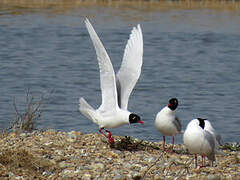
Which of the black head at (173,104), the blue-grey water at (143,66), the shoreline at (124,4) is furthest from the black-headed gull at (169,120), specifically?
the shoreline at (124,4)

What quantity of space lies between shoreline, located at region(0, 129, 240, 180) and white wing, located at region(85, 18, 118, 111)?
0.59 metres

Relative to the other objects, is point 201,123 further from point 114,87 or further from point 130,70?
point 130,70

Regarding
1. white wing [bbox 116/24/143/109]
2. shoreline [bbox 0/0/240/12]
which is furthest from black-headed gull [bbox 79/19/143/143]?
shoreline [bbox 0/0/240/12]

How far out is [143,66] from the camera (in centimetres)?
1978

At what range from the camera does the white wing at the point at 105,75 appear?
8.65m

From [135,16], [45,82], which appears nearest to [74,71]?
[45,82]

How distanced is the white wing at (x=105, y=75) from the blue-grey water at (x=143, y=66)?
2.64 meters

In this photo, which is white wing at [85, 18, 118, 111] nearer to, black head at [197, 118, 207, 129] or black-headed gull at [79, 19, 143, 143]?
black-headed gull at [79, 19, 143, 143]

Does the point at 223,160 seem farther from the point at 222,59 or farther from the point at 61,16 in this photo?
the point at 61,16

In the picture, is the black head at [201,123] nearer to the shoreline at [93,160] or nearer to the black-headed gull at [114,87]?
the shoreline at [93,160]

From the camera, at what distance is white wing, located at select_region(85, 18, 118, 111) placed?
8.65 meters

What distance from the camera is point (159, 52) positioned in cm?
2219

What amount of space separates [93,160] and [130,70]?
1.88m

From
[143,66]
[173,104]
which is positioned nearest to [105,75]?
[173,104]
